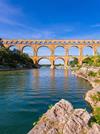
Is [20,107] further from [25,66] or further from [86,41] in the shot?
[86,41]

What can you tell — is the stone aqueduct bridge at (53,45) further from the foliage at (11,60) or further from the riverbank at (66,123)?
the riverbank at (66,123)

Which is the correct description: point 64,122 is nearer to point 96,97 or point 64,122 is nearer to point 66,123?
point 66,123

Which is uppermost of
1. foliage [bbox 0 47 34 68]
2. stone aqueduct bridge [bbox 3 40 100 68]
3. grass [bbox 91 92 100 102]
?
stone aqueduct bridge [bbox 3 40 100 68]

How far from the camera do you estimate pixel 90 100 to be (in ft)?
81.1

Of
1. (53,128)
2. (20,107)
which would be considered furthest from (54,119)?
(20,107)

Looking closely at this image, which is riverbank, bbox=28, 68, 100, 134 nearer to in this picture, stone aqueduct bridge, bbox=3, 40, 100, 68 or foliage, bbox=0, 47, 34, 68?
foliage, bbox=0, 47, 34, 68

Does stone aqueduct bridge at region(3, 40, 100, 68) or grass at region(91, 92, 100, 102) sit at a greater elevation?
stone aqueduct bridge at region(3, 40, 100, 68)

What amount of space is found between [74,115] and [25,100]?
15085 millimetres

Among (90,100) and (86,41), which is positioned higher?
(86,41)

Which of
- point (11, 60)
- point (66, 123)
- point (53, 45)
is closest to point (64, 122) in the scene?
point (66, 123)

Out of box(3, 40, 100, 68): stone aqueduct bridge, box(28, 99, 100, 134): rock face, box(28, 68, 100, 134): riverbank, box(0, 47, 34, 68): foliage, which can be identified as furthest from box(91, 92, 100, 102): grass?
box(3, 40, 100, 68): stone aqueduct bridge

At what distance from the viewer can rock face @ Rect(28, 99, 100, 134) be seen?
1188 centimetres

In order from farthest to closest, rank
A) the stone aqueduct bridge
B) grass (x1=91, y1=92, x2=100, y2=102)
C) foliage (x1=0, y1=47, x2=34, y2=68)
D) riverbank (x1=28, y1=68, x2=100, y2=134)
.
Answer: the stone aqueduct bridge, foliage (x1=0, y1=47, x2=34, y2=68), grass (x1=91, y1=92, x2=100, y2=102), riverbank (x1=28, y1=68, x2=100, y2=134)

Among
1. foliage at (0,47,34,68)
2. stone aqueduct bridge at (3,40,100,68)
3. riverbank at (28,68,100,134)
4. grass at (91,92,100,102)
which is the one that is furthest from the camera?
stone aqueduct bridge at (3,40,100,68)
